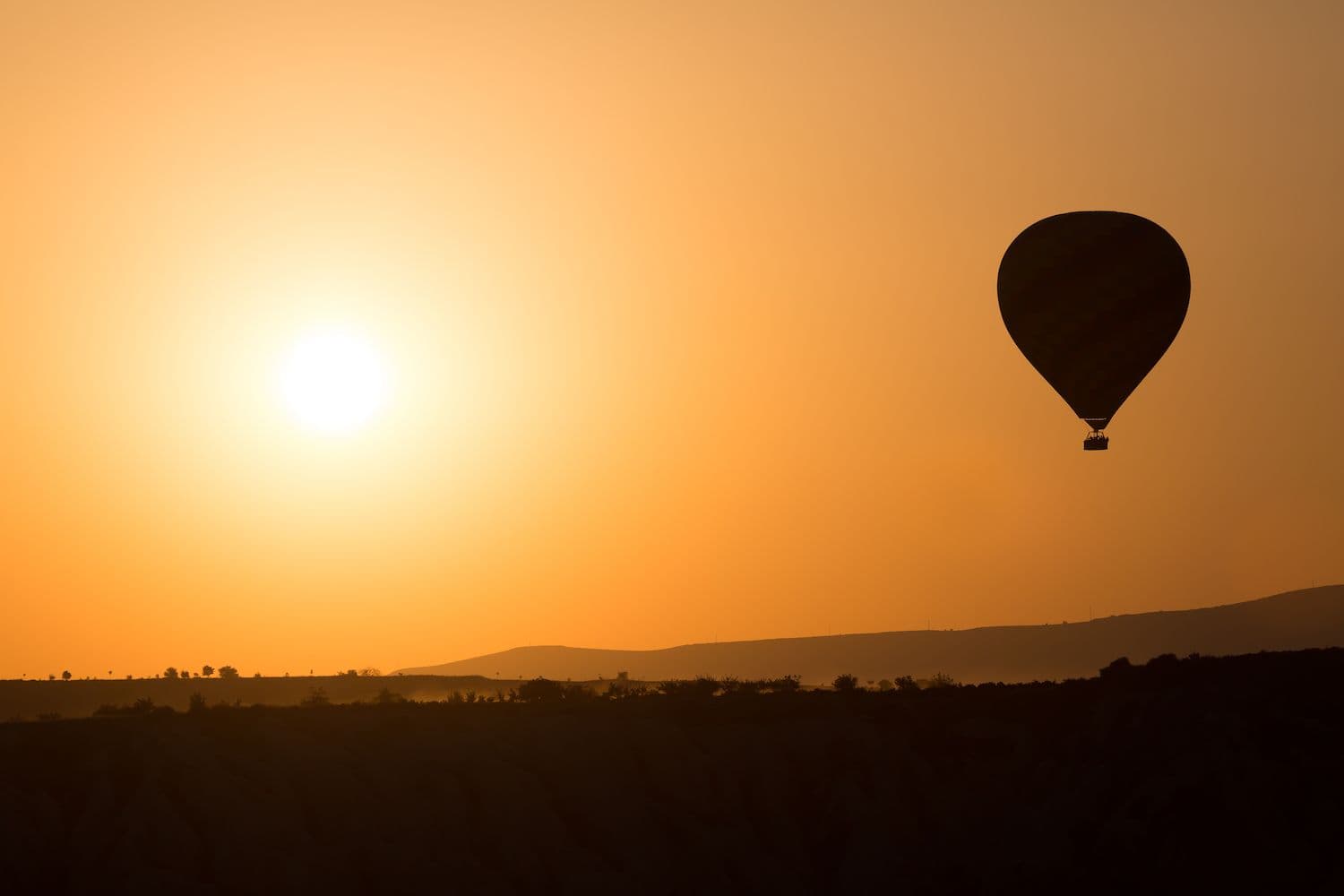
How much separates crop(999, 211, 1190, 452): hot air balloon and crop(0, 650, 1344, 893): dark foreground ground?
1437 centimetres

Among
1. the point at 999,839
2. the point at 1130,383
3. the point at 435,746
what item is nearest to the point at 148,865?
the point at 435,746

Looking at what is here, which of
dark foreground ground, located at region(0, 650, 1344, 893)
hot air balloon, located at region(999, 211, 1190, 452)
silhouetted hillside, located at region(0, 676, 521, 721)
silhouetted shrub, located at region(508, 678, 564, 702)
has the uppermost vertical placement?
hot air balloon, located at region(999, 211, 1190, 452)

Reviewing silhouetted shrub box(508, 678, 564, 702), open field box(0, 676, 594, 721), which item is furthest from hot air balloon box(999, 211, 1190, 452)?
open field box(0, 676, 594, 721)

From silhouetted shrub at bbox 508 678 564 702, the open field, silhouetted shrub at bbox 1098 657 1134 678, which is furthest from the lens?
the open field

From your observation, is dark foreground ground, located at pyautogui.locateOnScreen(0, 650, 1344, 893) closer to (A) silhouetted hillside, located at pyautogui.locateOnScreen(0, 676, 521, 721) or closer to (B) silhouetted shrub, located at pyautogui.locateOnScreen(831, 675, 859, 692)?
(B) silhouetted shrub, located at pyautogui.locateOnScreen(831, 675, 859, 692)

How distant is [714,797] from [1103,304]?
26.0 m

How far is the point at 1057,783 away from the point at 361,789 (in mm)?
20364

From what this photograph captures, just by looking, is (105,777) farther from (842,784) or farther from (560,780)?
(842,784)

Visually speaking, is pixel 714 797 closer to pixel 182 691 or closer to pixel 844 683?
pixel 844 683

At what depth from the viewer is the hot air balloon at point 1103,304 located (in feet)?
268

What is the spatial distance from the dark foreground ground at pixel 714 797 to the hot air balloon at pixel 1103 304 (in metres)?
14.4

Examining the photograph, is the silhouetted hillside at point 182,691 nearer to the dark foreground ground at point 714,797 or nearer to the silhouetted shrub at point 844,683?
the silhouetted shrub at point 844,683

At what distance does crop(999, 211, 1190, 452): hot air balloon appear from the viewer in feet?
268

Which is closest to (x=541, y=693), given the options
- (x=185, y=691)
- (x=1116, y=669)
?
(x=1116, y=669)
